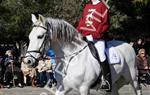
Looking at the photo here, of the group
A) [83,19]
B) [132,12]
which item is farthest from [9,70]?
[83,19]

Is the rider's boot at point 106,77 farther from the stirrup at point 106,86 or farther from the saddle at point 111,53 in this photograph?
the saddle at point 111,53

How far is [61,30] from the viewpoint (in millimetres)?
9797

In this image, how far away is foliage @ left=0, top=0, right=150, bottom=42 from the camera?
2778cm

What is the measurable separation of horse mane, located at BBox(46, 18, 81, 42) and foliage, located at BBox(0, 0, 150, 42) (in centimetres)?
1516

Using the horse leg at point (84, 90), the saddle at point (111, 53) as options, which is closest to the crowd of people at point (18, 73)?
the saddle at point (111, 53)

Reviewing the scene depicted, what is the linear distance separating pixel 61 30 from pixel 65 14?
69.4 feet

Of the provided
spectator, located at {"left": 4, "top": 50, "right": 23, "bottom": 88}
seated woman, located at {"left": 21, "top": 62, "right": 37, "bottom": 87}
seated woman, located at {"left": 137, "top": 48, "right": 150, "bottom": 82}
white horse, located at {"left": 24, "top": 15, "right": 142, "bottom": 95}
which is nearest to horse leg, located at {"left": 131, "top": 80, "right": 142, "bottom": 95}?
white horse, located at {"left": 24, "top": 15, "right": 142, "bottom": 95}

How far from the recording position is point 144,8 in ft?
92.7

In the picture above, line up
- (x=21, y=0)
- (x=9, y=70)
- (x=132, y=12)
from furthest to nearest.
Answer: (x=21, y=0), (x=132, y=12), (x=9, y=70)

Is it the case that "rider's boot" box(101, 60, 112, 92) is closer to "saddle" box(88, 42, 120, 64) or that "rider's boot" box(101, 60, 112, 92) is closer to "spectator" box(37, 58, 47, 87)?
Answer: "saddle" box(88, 42, 120, 64)

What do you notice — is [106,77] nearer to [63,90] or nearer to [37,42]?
[63,90]

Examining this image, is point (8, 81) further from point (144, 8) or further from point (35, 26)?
point (35, 26)

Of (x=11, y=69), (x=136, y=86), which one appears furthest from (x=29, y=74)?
(x=136, y=86)

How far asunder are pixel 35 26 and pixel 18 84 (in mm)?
12754
